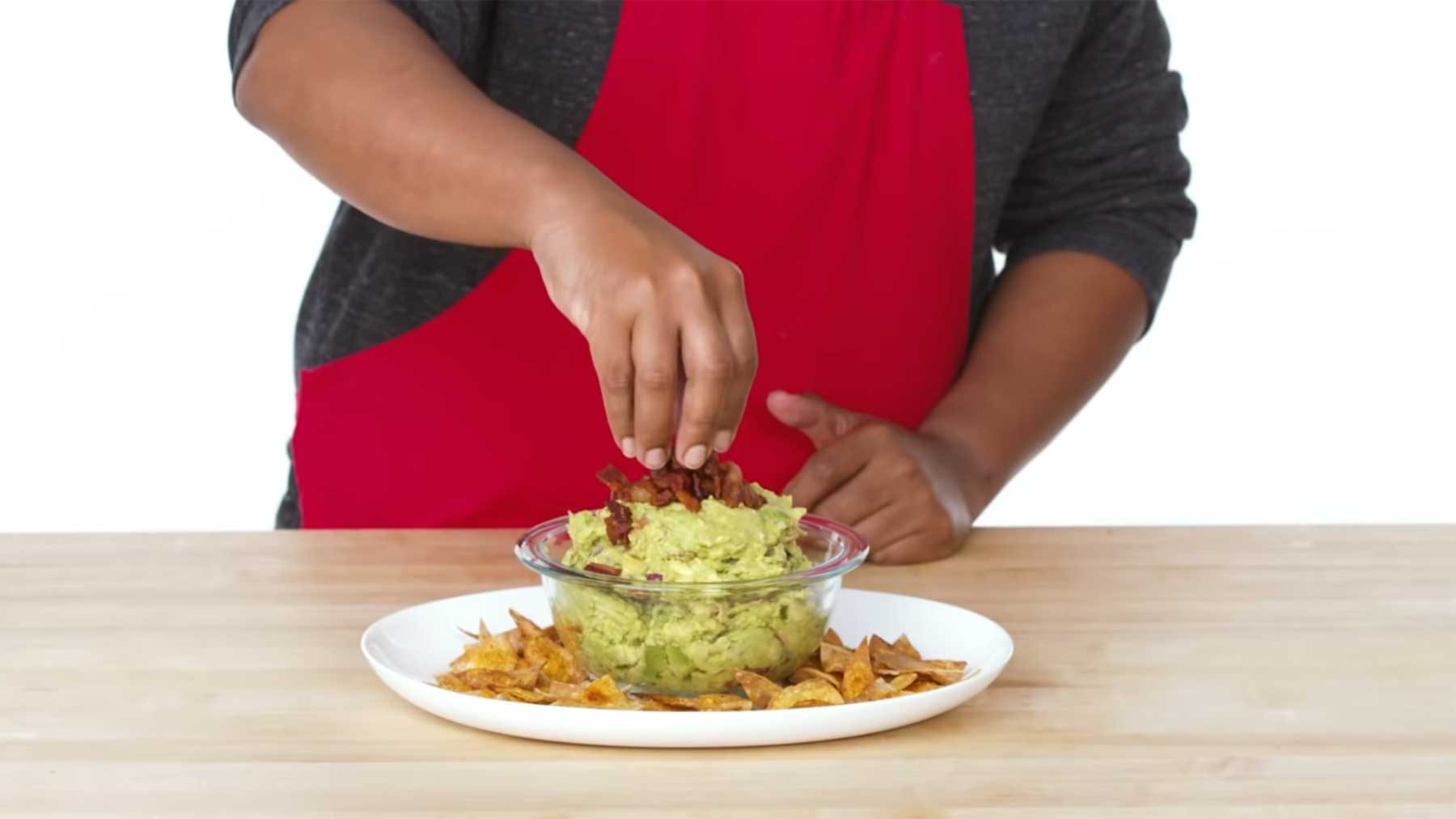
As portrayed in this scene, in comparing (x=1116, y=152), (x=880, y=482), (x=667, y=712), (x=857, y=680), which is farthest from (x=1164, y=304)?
(x=667, y=712)

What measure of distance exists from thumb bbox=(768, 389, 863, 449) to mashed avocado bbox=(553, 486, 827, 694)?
0.47 m

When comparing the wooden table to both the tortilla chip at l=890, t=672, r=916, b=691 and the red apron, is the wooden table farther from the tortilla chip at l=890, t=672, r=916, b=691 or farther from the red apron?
the red apron

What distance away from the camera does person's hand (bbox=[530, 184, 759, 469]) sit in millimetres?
894

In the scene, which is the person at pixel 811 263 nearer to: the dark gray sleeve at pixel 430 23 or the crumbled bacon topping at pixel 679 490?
the dark gray sleeve at pixel 430 23

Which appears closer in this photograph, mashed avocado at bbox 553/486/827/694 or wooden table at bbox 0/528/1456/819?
wooden table at bbox 0/528/1456/819

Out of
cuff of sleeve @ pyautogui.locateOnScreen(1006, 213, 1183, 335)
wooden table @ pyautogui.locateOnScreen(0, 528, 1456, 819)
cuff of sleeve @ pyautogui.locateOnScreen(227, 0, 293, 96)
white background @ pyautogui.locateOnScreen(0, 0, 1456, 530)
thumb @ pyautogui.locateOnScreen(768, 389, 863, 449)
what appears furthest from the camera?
white background @ pyautogui.locateOnScreen(0, 0, 1456, 530)

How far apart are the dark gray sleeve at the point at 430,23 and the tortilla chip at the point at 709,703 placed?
0.58 metres

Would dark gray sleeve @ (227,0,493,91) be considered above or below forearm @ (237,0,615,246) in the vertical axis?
above

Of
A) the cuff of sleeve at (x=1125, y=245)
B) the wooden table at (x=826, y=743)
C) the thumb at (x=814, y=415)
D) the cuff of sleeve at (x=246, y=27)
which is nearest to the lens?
the wooden table at (x=826, y=743)

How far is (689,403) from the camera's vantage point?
91 centimetres

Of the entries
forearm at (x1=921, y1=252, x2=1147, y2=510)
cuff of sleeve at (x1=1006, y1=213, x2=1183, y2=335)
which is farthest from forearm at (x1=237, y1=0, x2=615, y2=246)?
cuff of sleeve at (x1=1006, y1=213, x2=1183, y2=335)

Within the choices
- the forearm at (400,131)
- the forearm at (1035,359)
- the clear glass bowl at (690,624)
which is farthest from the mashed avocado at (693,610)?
the forearm at (1035,359)

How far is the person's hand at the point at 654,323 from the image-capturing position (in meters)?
0.89

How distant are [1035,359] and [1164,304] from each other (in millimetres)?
1457
